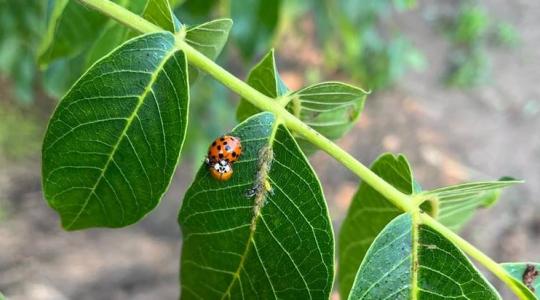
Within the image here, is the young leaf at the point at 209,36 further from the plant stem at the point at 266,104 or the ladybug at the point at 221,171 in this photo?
the ladybug at the point at 221,171

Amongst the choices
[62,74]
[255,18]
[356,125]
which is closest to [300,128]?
[255,18]

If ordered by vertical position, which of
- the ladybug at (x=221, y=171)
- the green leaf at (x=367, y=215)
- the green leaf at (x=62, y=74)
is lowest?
the ladybug at (x=221, y=171)

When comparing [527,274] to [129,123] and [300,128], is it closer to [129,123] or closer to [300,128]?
[300,128]

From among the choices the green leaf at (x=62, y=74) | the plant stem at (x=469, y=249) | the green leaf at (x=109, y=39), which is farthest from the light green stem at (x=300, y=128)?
the green leaf at (x=62, y=74)

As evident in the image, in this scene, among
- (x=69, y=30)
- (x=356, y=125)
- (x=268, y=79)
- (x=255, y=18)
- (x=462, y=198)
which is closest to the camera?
(x=268, y=79)

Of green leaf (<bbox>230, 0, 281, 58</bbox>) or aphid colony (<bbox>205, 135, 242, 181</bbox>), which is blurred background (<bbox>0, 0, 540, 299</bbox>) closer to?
green leaf (<bbox>230, 0, 281, 58</bbox>)

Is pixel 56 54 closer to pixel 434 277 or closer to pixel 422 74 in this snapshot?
pixel 434 277

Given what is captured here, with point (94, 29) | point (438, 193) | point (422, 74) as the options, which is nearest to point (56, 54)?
point (94, 29)
